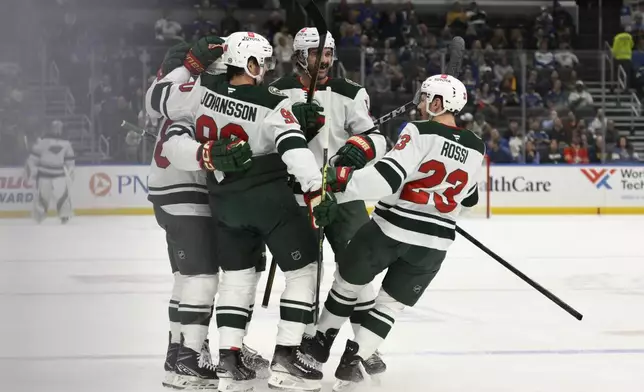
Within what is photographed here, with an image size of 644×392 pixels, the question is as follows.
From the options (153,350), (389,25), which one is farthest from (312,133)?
(389,25)

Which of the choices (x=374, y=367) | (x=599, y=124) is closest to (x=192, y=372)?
(x=374, y=367)

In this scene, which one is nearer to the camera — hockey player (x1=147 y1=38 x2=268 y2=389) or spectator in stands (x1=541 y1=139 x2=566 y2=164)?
hockey player (x1=147 y1=38 x2=268 y2=389)

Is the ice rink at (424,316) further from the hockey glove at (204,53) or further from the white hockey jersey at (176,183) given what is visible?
the hockey glove at (204,53)

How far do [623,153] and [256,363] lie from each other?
9178 millimetres

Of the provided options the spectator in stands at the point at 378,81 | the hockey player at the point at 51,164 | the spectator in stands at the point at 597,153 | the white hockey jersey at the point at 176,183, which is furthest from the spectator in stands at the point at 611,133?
the hockey player at the point at 51,164

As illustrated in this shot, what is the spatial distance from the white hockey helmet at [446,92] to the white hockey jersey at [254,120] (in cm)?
53

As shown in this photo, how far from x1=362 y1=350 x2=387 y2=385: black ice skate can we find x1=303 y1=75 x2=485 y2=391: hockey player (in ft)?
0.51

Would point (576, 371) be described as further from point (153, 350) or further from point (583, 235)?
point (583, 235)

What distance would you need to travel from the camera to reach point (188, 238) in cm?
319

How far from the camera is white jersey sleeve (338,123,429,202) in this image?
306cm

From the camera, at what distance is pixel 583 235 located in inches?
345

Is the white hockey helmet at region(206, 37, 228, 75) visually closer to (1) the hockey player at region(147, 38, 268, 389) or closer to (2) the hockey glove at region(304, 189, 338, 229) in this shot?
(1) the hockey player at region(147, 38, 268, 389)

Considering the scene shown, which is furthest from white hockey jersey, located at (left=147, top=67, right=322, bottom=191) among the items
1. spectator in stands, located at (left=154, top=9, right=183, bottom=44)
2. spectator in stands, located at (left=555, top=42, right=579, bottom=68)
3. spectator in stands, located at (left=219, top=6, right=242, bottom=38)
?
spectator in stands, located at (left=555, top=42, right=579, bottom=68)

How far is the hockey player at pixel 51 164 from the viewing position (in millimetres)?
1061
